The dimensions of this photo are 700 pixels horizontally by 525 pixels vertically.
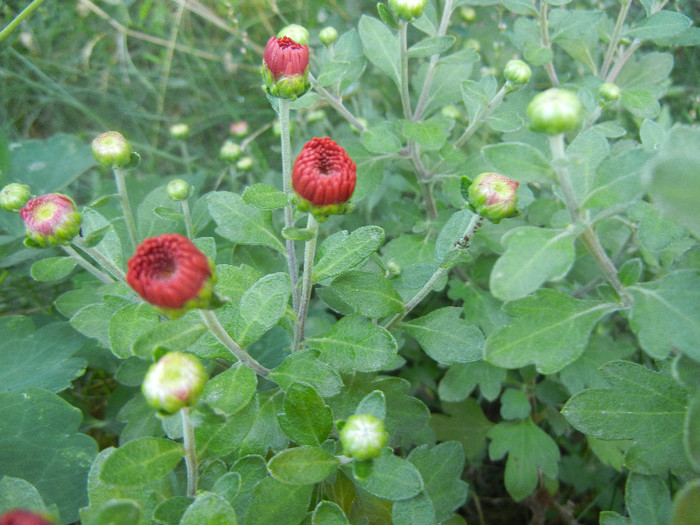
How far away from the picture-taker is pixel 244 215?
5.56ft

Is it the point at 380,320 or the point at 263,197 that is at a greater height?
the point at 263,197

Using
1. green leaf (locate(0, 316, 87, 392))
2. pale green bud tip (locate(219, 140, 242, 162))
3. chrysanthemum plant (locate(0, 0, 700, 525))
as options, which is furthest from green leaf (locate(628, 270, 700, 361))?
pale green bud tip (locate(219, 140, 242, 162))

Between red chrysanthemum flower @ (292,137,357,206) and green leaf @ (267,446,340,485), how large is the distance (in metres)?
0.57

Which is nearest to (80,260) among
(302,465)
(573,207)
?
(302,465)

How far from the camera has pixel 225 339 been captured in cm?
134

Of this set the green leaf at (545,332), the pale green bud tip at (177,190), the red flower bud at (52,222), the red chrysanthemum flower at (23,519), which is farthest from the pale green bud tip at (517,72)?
→ the red chrysanthemum flower at (23,519)

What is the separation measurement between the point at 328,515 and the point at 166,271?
669mm

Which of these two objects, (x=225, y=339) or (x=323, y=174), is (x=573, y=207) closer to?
(x=323, y=174)

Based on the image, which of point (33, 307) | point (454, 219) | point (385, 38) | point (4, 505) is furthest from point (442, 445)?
point (33, 307)

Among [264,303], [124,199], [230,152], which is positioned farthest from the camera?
[230,152]

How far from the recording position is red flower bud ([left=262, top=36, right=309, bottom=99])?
4.99 feet

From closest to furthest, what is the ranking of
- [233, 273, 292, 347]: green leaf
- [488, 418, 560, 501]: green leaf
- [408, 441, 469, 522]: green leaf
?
[233, 273, 292, 347]: green leaf, [408, 441, 469, 522]: green leaf, [488, 418, 560, 501]: green leaf

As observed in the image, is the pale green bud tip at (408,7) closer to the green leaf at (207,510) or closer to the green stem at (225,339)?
the green stem at (225,339)

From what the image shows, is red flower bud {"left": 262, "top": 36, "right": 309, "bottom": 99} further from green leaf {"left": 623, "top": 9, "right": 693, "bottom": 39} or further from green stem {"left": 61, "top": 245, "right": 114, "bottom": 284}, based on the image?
green leaf {"left": 623, "top": 9, "right": 693, "bottom": 39}
